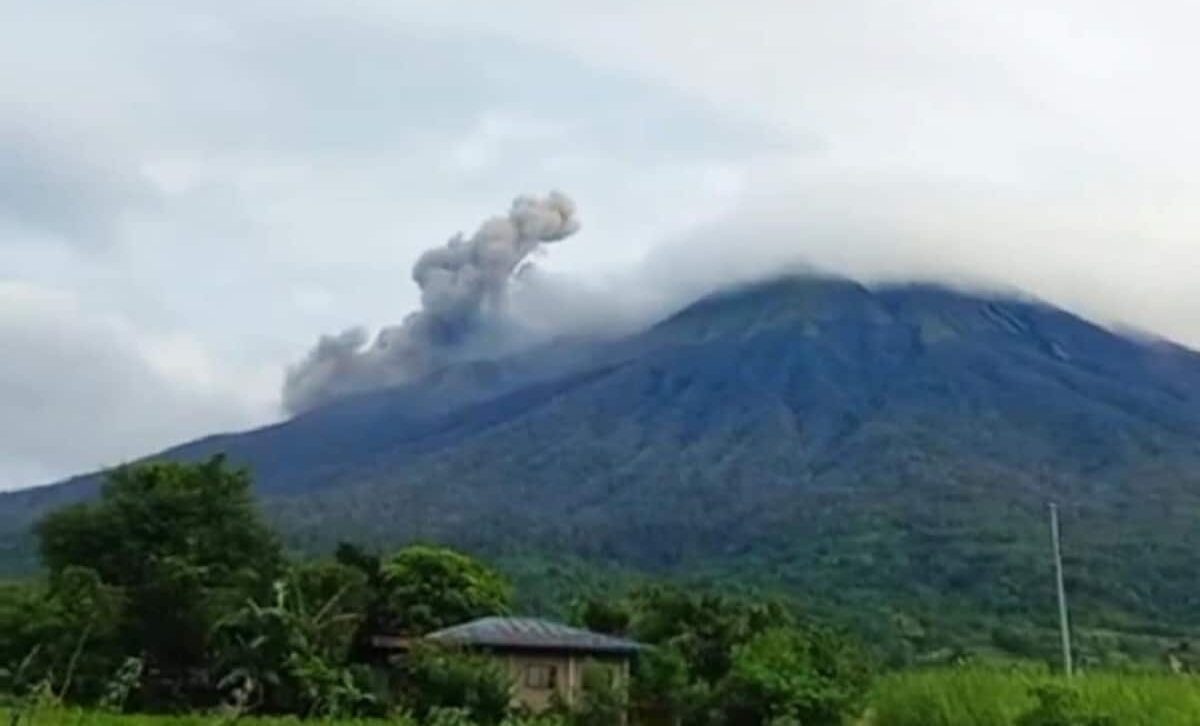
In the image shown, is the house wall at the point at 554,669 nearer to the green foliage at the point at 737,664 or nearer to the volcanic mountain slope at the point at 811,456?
the green foliage at the point at 737,664

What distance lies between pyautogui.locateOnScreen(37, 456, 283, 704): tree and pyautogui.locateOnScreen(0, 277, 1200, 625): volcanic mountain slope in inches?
730

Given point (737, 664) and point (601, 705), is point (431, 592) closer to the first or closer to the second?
point (601, 705)

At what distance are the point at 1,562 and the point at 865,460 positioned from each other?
38.2 meters

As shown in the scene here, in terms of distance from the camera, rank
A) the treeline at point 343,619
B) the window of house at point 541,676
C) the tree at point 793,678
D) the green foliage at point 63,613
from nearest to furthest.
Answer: the tree at point 793,678
the treeline at point 343,619
the green foliage at point 63,613
the window of house at point 541,676

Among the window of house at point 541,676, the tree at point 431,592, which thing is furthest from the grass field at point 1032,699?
the tree at point 431,592

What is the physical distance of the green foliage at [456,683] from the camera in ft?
70.4

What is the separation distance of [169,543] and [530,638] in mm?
6010

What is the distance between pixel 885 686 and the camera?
35.4 ft

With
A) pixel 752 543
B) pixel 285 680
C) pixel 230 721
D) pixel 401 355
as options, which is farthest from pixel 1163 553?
pixel 401 355

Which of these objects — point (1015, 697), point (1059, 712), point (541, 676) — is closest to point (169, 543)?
point (541, 676)

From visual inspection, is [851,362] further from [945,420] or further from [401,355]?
[401,355]

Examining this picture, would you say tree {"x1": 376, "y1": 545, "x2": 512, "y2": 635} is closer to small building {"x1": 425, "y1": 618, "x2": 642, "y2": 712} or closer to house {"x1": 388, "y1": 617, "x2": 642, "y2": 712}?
small building {"x1": 425, "y1": 618, "x2": 642, "y2": 712}

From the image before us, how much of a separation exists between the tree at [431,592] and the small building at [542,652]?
2415 millimetres

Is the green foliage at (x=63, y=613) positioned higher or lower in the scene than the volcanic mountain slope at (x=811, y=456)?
lower
